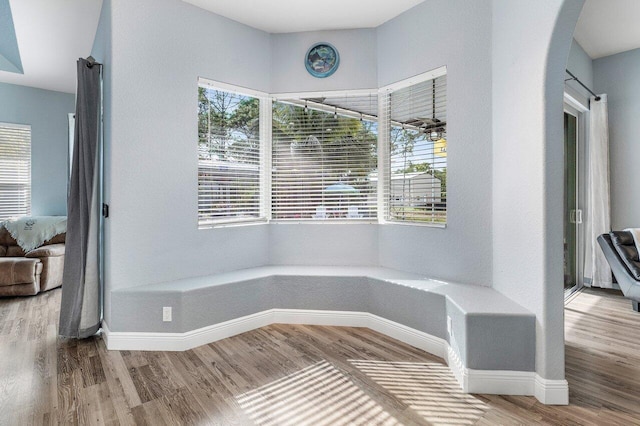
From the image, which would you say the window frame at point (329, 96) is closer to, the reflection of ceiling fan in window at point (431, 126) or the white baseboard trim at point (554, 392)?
the reflection of ceiling fan in window at point (431, 126)

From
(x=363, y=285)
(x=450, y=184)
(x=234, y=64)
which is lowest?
(x=363, y=285)

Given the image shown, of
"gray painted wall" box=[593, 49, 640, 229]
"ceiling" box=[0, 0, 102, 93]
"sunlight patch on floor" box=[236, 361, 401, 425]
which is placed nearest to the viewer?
"sunlight patch on floor" box=[236, 361, 401, 425]

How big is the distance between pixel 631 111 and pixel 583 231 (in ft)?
5.25

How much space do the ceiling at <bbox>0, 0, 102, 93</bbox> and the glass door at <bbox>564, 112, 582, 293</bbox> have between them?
214 inches

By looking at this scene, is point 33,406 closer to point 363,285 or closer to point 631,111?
point 363,285

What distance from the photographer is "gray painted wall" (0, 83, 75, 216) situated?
499cm

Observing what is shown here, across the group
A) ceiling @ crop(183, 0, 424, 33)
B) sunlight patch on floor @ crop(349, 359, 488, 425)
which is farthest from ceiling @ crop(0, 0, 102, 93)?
sunlight patch on floor @ crop(349, 359, 488, 425)

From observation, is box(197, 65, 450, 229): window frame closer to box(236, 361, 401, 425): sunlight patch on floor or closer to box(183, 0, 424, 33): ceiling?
box(183, 0, 424, 33): ceiling

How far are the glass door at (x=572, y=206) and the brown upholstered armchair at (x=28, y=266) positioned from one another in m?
6.58

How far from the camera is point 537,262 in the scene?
2.08 metres

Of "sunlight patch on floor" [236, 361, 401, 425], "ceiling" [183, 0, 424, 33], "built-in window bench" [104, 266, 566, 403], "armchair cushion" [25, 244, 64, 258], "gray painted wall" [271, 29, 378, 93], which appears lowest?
"sunlight patch on floor" [236, 361, 401, 425]

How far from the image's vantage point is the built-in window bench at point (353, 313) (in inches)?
83.6

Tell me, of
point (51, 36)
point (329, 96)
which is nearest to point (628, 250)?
point (329, 96)

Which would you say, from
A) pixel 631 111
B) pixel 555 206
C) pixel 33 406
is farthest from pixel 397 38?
pixel 33 406
